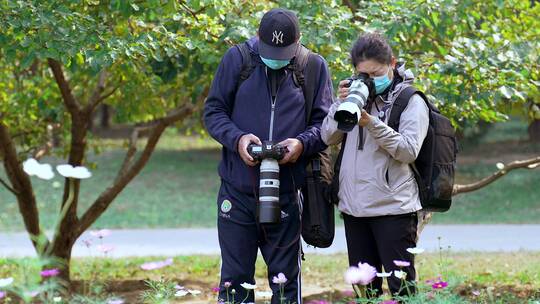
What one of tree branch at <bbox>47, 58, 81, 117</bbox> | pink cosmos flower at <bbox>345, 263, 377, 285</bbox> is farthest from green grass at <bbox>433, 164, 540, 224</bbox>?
pink cosmos flower at <bbox>345, 263, 377, 285</bbox>

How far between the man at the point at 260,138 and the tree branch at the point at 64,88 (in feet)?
8.75

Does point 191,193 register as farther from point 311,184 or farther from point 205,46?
point 311,184

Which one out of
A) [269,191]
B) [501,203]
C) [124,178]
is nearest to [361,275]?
[269,191]

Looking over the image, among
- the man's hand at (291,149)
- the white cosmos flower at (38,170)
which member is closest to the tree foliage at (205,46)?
the man's hand at (291,149)

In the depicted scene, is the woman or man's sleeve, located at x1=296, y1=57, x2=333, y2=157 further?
man's sleeve, located at x1=296, y1=57, x2=333, y2=157

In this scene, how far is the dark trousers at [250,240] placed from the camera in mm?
4656

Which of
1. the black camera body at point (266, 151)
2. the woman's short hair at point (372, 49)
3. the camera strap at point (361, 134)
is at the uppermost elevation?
the woman's short hair at point (372, 49)

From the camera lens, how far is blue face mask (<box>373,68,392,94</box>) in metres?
4.52

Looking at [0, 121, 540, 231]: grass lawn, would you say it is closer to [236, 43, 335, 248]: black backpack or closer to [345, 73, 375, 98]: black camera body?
[236, 43, 335, 248]: black backpack

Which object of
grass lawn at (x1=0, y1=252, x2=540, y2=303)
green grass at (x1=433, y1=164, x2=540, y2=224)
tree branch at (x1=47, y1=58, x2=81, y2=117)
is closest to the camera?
tree branch at (x1=47, y1=58, x2=81, y2=117)

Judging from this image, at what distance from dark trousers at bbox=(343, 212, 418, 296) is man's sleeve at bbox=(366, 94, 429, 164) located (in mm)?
301

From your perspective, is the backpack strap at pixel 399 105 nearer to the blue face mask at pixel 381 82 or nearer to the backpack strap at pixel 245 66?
the blue face mask at pixel 381 82

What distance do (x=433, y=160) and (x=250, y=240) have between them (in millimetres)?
943

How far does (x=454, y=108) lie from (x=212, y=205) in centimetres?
999
